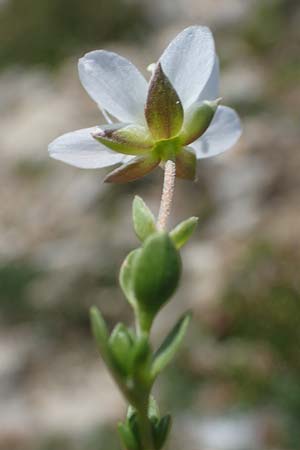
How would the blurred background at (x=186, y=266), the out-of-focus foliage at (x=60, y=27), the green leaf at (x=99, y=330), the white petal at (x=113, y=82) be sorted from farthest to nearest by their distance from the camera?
the out-of-focus foliage at (x=60, y=27), the blurred background at (x=186, y=266), the white petal at (x=113, y=82), the green leaf at (x=99, y=330)

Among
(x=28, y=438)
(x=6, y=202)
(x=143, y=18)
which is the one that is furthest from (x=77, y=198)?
(x=143, y=18)

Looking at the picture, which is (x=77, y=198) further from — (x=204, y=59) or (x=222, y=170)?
(x=204, y=59)

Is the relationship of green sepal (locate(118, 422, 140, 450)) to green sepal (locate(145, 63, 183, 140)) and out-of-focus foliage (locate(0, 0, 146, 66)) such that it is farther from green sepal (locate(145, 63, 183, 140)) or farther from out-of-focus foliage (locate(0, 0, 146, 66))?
out-of-focus foliage (locate(0, 0, 146, 66))

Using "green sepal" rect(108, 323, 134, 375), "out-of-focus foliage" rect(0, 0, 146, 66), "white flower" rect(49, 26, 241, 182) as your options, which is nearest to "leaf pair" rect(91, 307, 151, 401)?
"green sepal" rect(108, 323, 134, 375)

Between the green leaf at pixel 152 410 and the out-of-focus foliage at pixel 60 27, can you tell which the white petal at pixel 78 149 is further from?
the out-of-focus foliage at pixel 60 27

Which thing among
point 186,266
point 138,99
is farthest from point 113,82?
point 186,266

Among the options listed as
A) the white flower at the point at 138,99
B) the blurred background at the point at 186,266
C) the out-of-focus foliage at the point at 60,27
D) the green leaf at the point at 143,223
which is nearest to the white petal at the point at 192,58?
the white flower at the point at 138,99

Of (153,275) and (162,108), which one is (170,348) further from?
(162,108)

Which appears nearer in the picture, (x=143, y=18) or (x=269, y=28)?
(x=269, y=28)
